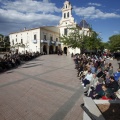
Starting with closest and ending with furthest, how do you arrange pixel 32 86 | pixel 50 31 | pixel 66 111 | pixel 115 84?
1. pixel 66 111
2. pixel 115 84
3. pixel 32 86
4. pixel 50 31

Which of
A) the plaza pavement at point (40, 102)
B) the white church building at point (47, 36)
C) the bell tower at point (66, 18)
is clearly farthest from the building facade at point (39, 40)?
the plaza pavement at point (40, 102)

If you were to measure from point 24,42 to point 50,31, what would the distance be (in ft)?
32.3

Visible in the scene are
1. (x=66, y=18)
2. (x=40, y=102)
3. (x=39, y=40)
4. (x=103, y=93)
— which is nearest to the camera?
(x=103, y=93)

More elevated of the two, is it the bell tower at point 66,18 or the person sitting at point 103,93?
the bell tower at point 66,18

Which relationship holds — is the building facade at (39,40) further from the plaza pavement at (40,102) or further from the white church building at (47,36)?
the plaza pavement at (40,102)

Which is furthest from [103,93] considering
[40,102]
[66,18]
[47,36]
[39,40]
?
[66,18]

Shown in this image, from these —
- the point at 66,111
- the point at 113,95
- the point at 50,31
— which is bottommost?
the point at 66,111

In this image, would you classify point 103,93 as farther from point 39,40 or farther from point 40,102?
point 39,40

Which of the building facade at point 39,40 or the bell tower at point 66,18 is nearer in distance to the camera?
the building facade at point 39,40

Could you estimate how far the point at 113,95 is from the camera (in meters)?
5.86

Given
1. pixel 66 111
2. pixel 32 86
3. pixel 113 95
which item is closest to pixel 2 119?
pixel 66 111

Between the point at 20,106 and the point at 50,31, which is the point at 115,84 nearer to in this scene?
the point at 20,106

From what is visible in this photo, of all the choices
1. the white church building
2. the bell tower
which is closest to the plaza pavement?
the white church building

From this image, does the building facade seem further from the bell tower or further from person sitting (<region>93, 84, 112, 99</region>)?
person sitting (<region>93, 84, 112, 99</region>)
